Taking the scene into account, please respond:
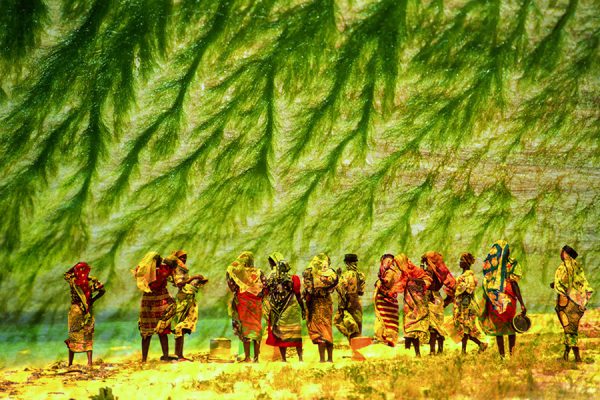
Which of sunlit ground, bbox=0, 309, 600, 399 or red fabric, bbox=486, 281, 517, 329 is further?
red fabric, bbox=486, 281, 517, 329

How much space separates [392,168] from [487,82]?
15.8ft

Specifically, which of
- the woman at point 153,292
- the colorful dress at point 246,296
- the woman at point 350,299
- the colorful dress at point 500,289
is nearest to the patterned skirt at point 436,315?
the woman at point 350,299

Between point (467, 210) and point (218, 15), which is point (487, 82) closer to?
point (467, 210)

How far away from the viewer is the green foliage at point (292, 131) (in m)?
25.5

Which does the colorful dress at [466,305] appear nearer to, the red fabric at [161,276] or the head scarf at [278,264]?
the head scarf at [278,264]

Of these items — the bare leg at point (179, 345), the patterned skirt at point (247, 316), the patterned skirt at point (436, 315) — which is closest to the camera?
the patterned skirt at point (436, 315)

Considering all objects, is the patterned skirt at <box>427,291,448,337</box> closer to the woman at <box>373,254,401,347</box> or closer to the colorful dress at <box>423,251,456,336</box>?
the colorful dress at <box>423,251,456,336</box>

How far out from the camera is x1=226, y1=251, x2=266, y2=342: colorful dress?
49.0 feet

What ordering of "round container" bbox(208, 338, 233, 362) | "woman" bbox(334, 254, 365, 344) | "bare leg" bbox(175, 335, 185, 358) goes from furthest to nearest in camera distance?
"round container" bbox(208, 338, 233, 362) < "bare leg" bbox(175, 335, 185, 358) < "woman" bbox(334, 254, 365, 344)

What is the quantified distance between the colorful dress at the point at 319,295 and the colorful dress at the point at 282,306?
25cm

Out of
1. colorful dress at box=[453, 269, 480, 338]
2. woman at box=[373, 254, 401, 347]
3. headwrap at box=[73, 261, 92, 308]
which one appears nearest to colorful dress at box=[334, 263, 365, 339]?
woman at box=[373, 254, 401, 347]

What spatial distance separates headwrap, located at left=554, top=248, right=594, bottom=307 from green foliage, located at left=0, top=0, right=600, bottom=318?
38.8 ft

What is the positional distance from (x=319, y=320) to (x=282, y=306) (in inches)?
25.6

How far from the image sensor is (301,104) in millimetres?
29438
